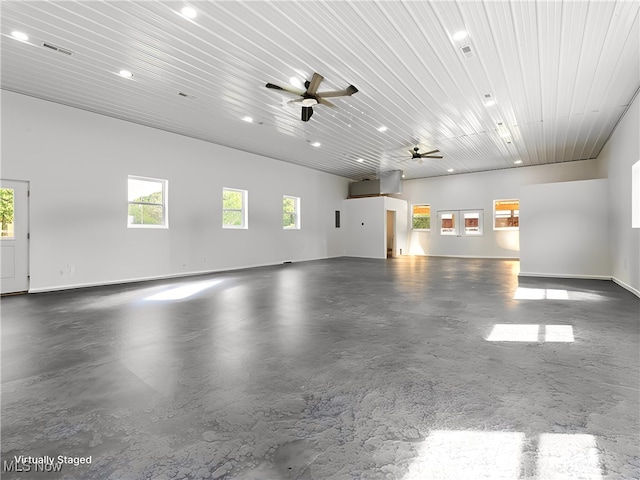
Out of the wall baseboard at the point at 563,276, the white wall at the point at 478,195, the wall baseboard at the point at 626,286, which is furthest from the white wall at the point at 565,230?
the white wall at the point at 478,195

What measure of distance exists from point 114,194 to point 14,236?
6.10 ft

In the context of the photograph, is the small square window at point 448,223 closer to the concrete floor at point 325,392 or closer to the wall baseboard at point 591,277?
the wall baseboard at point 591,277

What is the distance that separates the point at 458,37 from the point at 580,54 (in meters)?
1.98

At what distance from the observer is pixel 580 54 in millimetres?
4641

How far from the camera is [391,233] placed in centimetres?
1477

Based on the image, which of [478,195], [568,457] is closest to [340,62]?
[568,457]

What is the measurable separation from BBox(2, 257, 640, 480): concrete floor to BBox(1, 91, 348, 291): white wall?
2.18m

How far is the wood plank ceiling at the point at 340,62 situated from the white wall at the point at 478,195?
4.50 metres

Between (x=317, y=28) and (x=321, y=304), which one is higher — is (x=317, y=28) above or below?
above

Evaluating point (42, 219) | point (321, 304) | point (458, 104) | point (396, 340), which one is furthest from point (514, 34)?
point (42, 219)

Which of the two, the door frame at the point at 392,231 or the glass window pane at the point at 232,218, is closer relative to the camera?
the glass window pane at the point at 232,218

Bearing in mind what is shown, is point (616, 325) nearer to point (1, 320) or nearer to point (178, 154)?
point (1, 320)

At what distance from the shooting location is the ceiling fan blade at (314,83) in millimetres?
5051

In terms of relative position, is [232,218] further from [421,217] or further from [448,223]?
[448,223]
